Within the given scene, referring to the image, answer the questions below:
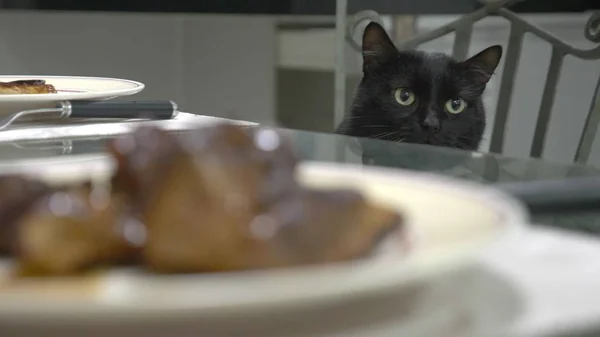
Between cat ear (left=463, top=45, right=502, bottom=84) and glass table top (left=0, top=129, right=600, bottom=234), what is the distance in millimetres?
773

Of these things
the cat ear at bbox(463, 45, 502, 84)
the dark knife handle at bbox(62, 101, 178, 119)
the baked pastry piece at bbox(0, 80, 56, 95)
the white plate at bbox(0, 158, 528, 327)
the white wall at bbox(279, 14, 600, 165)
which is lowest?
the white wall at bbox(279, 14, 600, 165)

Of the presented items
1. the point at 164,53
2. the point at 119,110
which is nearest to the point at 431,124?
the point at 119,110

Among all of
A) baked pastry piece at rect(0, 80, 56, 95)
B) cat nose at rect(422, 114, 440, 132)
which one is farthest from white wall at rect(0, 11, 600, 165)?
baked pastry piece at rect(0, 80, 56, 95)

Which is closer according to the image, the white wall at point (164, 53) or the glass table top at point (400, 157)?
the glass table top at point (400, 157)

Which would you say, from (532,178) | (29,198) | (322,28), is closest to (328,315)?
(29,198)

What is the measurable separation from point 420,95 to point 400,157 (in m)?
0.84

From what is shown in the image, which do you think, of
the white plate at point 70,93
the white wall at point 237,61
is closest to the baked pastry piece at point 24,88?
the white plate at point 70,93

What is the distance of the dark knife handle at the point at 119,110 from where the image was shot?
33.4 inches

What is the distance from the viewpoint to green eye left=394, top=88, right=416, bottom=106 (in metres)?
1.45

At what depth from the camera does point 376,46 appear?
1472 mm

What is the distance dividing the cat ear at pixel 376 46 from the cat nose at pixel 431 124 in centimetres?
17

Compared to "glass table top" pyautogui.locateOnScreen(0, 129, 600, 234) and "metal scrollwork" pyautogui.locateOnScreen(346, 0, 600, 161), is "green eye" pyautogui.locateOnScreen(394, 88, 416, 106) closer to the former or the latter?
"metal scrollwork" pyautogui.locateOnScreen(346, 0, 600, 161)

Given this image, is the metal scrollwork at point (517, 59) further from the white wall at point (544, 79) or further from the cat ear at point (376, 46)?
the white wall at point (544, 79)

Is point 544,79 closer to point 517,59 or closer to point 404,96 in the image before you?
point 517,59
